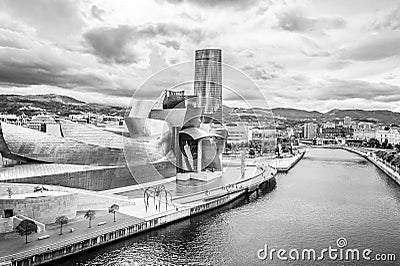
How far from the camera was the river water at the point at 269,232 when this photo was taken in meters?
14.6

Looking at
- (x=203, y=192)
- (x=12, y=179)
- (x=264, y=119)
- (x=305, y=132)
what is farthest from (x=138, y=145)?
(x=305, y=132)

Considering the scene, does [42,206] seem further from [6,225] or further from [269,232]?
[269,232]

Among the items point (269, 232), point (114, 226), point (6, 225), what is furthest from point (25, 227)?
point (269, 232)

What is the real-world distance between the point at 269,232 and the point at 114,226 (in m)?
Answer: 7.29

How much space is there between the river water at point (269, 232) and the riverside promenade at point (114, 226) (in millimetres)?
404

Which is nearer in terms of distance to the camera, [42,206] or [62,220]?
[62,220]

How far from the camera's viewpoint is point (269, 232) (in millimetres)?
18031

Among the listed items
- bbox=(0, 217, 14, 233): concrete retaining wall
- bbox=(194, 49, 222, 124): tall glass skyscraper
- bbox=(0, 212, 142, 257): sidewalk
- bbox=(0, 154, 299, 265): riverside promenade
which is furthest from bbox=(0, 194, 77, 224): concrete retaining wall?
bbox=(194, 49, 222, 124): tall glass skyscraper

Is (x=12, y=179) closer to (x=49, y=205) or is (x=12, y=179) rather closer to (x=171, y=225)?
(x=49, y=205)

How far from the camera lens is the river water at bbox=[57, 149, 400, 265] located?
14.6 meters

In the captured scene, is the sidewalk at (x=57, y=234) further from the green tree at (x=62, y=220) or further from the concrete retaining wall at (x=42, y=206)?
the concrete retaining wall at (x=42, y=206)

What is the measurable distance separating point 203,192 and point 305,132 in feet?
373

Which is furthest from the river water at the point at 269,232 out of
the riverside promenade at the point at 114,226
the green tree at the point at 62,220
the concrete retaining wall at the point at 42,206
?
the concrete retaining wall at the point at 42,206

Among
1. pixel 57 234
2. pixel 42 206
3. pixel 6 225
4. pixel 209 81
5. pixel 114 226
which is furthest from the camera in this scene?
pixel 209 81
